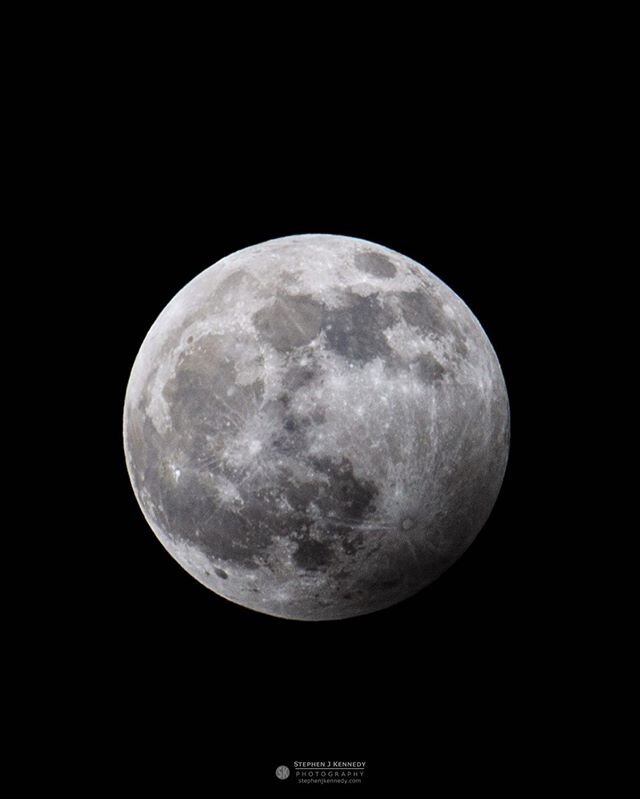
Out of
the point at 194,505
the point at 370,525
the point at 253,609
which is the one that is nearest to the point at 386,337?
the point at 370,525

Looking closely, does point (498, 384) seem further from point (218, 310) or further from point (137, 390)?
point (137, 390)

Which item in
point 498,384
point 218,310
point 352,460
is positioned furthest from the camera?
point 498,384

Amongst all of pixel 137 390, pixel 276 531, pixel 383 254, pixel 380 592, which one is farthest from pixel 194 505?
pixel 383 254

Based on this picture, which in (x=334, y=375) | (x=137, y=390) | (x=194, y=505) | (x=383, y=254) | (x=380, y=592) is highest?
(x=383, y=254)

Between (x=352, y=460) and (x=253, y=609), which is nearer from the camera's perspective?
(x=352, y=460)

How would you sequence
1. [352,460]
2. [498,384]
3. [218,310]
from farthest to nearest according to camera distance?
[498,384], [218,310], [352,460]

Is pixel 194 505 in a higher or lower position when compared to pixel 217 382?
lower
